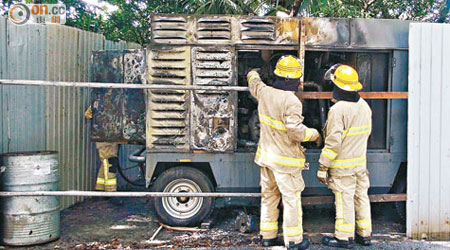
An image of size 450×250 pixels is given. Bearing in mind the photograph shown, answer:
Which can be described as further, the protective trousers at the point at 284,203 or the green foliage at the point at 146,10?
the green foliage at the point at 146,10

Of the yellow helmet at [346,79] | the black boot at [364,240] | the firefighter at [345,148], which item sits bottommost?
the black boot at [364,240]

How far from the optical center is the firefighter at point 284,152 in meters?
4.35

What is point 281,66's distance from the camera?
4.48m

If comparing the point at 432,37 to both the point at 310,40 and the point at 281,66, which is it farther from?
the point at 281,66

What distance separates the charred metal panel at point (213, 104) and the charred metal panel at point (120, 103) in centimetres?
92

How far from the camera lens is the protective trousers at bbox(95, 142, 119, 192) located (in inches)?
244

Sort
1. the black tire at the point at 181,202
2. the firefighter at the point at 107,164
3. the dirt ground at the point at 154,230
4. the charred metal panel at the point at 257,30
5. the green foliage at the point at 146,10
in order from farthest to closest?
the green foliage at the point at 146,10
the firefighter at the point at 107,164
the black tire at the point at 181,202
the charred metal panel at the point at 257,30
the dirt ground at the point at 154,230

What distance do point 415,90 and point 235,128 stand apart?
2244 millimetres

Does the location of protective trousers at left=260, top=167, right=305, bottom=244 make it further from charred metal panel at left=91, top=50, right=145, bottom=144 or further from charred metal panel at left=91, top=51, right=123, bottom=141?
charred metal panel at left=91, top=51, right=123, bottom=141

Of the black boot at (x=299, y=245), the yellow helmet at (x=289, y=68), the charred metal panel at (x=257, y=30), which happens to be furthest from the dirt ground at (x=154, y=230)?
the charred metal panel at (x=257, y=30)

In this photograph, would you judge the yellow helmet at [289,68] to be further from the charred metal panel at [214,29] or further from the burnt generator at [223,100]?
the charred metal panel at [214,29]

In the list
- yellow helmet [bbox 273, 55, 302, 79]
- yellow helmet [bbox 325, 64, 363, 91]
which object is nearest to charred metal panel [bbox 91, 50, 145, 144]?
yellow helmet [bbox 273, 55, 302, 79]

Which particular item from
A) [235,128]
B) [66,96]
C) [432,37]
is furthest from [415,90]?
[66,96]

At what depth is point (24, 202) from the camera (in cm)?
459
